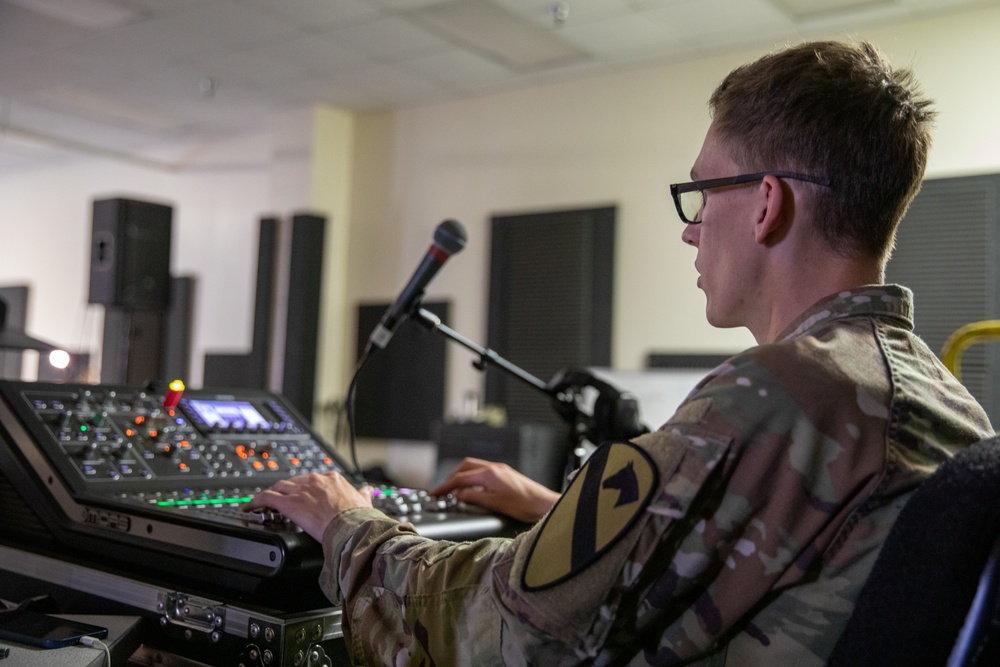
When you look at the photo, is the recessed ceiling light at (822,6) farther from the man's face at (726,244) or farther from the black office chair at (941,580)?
the black office chair at (941,580)

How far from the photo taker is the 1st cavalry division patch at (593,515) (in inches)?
32.1

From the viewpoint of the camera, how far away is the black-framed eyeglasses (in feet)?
3.29

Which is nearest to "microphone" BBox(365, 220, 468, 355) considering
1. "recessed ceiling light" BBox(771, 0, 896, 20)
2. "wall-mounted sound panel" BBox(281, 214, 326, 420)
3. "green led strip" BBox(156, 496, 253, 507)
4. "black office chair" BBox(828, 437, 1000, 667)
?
"green led strip" BBox(156, 496, 253, 507)

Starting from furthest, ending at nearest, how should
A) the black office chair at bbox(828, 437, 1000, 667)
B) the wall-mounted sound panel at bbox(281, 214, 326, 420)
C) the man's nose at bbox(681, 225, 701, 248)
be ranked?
the wall-mounted sound panel at bbox(281, 214, 326, 420) → the man's nose at bbox(681, 225, 701, 248) → the black office chair at bbox(828, 437, 1000, 667)

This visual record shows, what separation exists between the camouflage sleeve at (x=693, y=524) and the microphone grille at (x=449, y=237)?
0.82 m

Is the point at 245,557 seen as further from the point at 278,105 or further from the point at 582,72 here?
the point at 278,105

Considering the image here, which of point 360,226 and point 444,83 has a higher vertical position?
point 444,83

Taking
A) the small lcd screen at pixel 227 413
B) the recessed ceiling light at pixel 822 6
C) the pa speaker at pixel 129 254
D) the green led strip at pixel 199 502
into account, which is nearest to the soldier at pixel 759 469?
the green led strip at pixel 199 502

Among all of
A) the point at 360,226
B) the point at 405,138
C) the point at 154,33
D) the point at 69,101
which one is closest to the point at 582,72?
the point at 405,138

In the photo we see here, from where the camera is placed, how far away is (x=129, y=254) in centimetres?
533

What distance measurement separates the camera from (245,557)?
1.07 meters

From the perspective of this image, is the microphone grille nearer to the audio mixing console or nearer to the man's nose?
the audio mixing console

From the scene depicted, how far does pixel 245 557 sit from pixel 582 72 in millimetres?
5246

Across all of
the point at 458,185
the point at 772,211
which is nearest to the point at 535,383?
the point at 772,211
